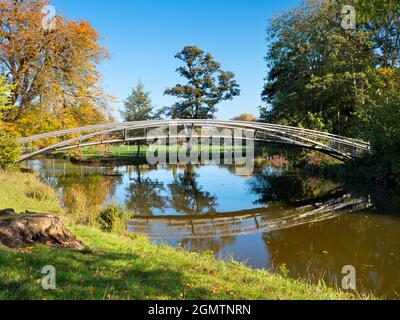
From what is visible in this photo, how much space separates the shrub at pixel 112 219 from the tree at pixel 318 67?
71.0 feet

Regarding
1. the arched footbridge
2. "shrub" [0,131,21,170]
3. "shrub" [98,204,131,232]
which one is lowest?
"shrub" [98,204,131,232]

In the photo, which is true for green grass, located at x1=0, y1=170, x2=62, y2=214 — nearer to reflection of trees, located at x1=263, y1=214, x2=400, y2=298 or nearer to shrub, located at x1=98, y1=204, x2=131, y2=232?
shrub, located at x1=98, y1=204, x2=131, y2=232

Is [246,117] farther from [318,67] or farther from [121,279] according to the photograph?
[121,279]

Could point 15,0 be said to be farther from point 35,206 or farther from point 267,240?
point 267,240

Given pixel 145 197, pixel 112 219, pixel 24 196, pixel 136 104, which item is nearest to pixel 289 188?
pixel 145 197

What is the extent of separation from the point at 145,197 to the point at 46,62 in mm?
9487

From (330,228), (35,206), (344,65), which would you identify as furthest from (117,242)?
(344,65)

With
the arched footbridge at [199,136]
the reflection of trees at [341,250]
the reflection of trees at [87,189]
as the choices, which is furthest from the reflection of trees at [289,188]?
the reflection of trees at [87,189]

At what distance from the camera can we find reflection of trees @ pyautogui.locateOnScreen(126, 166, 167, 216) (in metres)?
15.6

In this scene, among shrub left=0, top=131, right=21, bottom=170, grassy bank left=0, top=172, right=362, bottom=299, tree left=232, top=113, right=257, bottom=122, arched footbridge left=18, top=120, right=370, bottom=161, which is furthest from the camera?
tree left=232, top=113, right=257, bottom=122

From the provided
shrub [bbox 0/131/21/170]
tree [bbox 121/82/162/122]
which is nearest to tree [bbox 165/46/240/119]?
tree [bbox 121/82/162/122]

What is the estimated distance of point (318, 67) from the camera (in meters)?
30.8

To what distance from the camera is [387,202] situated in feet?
51.5

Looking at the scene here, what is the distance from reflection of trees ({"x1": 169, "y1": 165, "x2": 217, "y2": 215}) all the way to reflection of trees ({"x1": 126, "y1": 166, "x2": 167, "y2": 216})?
0.69 m
